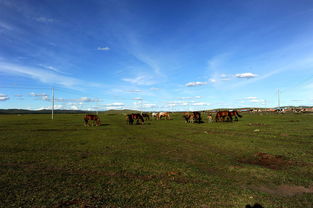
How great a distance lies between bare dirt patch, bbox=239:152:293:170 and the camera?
9.57 meters

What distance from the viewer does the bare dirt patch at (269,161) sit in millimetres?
9566

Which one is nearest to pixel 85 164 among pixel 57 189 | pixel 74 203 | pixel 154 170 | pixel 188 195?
pixel 57 189

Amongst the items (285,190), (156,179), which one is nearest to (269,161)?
(285,190)

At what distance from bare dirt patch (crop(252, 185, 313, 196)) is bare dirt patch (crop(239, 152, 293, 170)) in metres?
2.48

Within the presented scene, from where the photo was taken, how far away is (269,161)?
10.4 metres

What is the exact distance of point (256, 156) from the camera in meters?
11.4

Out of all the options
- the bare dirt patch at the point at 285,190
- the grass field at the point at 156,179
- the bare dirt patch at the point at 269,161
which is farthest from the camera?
the bare dirt patch at the point at 269,161

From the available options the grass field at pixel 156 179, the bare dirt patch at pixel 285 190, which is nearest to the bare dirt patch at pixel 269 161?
the grass field at pixel 156 179

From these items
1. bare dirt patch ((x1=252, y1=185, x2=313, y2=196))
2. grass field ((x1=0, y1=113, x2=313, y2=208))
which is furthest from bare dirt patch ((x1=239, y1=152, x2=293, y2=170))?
bare dirt patch ((x1=252, y1=185, x2=313, y2=196))

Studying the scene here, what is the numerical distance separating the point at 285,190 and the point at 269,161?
4082 millimetres

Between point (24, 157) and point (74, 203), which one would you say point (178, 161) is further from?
point (24, 157)

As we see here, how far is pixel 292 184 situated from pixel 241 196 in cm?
284

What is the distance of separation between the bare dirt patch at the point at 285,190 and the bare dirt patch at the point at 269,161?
2478 millimetres

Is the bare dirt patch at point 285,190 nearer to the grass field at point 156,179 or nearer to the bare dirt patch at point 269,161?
the grass field at point 156,179
